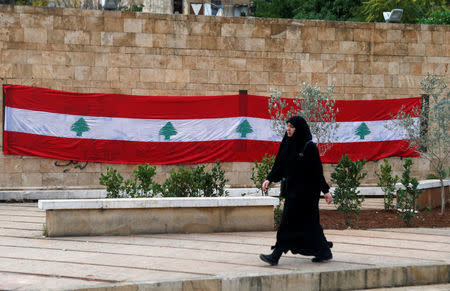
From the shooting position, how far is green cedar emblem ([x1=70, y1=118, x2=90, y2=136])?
1471cm

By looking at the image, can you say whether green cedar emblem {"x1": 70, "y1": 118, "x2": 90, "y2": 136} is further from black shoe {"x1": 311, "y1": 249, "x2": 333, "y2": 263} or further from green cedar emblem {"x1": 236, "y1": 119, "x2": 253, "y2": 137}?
black shoe {"x1": 311, "y1": 249, "x2": 333, "y2": 263}

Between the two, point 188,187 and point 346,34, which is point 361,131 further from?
point 188,187

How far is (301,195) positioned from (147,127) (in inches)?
317

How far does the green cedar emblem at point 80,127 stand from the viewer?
579 inches

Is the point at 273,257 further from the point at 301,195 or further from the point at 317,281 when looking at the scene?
the point at 301,195

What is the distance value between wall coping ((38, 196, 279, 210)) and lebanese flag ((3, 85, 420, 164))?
565 cm

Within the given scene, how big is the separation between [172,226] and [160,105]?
A: 5939 millimetres

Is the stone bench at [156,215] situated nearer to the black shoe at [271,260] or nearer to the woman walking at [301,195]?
the woman walking at [301,195]

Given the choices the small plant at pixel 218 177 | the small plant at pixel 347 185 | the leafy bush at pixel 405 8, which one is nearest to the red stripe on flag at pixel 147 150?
the small plant at pixel 218 177

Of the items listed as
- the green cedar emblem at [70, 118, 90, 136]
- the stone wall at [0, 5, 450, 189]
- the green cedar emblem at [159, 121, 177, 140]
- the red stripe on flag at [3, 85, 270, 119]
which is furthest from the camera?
the green cedar emblem at [159, 121, 177, 140]

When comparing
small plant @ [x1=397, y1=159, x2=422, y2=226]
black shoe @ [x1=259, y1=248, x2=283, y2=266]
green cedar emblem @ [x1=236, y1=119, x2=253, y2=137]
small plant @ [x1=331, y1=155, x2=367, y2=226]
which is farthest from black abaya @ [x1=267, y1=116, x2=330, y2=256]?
green cedar emblem @ [x1=236, y1=119, x2=253, y2=137]

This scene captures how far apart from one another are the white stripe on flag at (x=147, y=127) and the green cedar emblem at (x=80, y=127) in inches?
2.4

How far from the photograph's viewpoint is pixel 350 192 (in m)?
10.6

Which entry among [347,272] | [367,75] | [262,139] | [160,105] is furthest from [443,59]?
[347,272]
